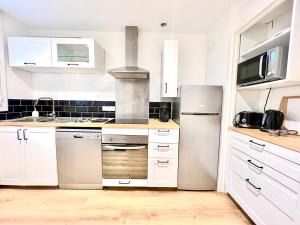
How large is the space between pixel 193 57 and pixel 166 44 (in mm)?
709

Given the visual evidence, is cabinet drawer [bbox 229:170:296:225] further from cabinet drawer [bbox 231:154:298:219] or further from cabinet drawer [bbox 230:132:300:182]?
cabinet drawer [bbox 230:132:300:182]

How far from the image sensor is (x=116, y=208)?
180 cm

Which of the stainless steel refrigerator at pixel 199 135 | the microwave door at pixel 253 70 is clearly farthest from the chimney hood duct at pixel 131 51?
the microwave door at pixel 253 70

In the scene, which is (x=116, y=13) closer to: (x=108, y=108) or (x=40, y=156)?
(x=108, y=108)

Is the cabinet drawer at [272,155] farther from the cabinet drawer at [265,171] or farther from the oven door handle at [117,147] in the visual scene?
the oven door handle at [117,147]

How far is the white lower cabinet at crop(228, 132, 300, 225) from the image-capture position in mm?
1104

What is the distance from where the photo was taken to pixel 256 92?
2.04 metres

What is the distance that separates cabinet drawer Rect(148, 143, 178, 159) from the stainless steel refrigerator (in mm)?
80

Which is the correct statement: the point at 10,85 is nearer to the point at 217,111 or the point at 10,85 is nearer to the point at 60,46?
the point at 60,46

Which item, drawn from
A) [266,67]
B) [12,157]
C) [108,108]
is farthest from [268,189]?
[12,157]

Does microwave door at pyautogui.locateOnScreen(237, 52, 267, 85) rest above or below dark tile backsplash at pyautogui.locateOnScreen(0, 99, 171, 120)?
above

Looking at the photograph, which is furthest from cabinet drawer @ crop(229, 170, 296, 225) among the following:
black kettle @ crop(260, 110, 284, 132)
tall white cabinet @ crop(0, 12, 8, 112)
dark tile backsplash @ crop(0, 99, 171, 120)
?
tall white cabinet @ crop(0, 12, 8, 112)

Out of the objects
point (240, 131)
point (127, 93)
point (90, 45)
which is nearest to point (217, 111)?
point (240, 131)

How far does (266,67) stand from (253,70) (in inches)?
7.0
